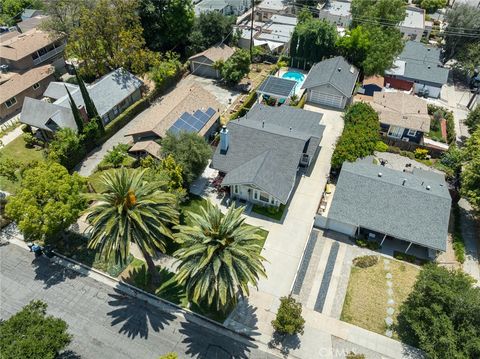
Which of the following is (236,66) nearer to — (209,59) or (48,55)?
(209,59)

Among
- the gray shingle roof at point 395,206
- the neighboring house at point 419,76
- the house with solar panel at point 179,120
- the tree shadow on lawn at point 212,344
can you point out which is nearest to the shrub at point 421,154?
the gray shingle roof at point 395,206

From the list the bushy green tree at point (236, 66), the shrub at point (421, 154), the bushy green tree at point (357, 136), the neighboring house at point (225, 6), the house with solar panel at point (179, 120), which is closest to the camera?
the bushy green tree at point (357, 136)

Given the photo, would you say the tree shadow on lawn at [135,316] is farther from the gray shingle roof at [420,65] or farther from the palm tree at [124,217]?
the gray shingle roof at [420,65]

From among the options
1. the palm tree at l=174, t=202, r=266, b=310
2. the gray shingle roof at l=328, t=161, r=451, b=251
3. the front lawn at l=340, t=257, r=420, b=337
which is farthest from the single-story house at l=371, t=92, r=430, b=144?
the palm tree at l=174, t=202, r=266, b=310

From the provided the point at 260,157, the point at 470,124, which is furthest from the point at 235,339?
the point at 470,124

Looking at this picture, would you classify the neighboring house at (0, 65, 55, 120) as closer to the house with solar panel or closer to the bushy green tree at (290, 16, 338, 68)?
the house with solar panel

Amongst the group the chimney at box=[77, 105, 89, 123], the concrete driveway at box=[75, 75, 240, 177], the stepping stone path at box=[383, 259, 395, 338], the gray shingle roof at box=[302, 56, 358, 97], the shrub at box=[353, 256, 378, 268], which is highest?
the gray shingle roof at box=[302, 56, 358, 97]

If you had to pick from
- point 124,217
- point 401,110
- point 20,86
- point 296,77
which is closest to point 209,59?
point 296,77
